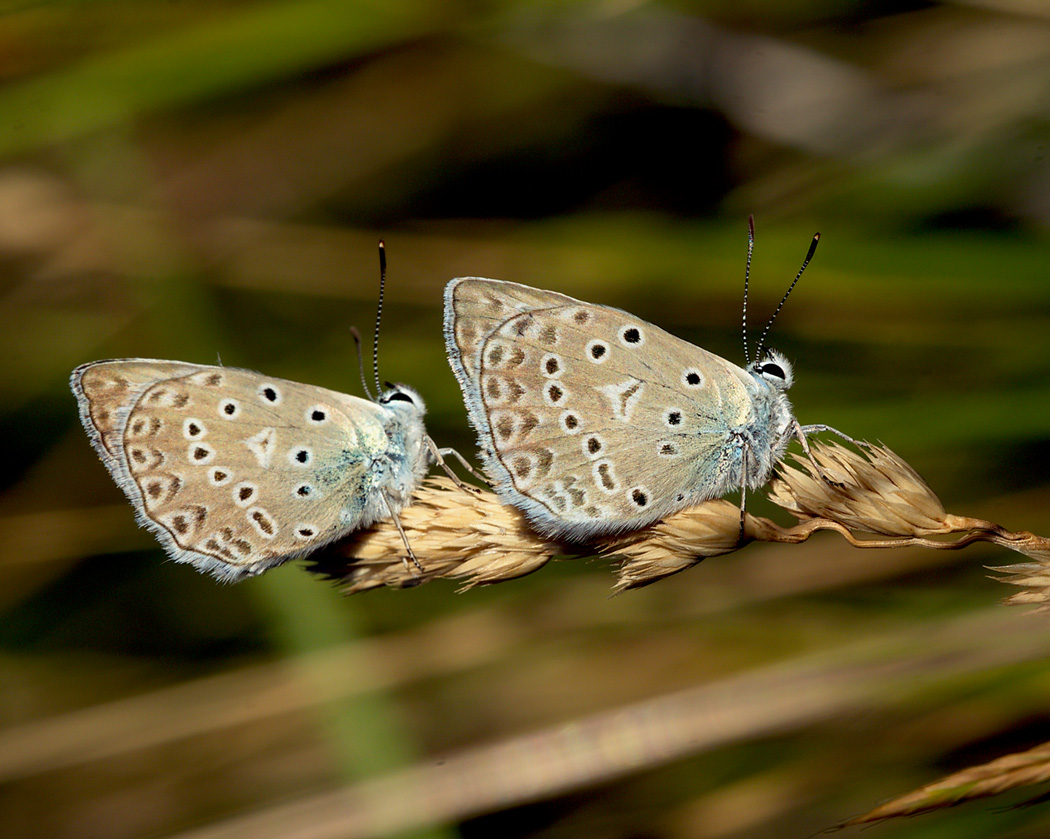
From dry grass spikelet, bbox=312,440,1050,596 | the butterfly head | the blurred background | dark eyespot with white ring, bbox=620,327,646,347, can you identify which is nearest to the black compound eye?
the butterfly head

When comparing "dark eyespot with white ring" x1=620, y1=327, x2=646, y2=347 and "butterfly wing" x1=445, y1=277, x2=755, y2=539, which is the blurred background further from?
"dark eyespot with white ring" x1=620, y1=327, x2=646, y2=347

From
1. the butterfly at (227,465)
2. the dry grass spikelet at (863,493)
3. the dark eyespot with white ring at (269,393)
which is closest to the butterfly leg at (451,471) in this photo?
the butterfly at (227,465)

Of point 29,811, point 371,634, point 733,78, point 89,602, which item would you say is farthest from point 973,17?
point 29,811

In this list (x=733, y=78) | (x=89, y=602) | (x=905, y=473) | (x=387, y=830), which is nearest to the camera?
(x=905, y=473)

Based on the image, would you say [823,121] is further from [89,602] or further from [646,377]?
[89,602]

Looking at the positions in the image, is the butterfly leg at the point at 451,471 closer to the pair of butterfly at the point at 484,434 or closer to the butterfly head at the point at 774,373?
the pair of butterfly at the point at 484,434

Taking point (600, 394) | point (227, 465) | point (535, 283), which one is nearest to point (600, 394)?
point (600, 394)

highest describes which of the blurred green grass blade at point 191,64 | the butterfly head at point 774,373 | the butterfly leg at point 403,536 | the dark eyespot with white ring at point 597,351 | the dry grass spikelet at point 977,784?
the blurred green grass blade at point 191,64
